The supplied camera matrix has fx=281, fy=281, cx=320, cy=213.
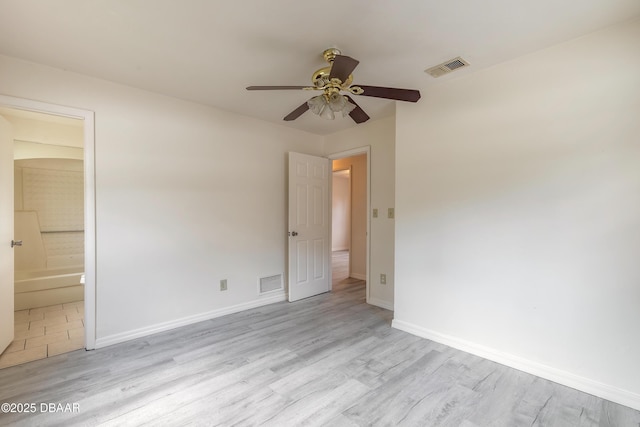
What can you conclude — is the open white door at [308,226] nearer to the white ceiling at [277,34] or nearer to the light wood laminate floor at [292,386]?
the light wood laminate floor at [292,386]

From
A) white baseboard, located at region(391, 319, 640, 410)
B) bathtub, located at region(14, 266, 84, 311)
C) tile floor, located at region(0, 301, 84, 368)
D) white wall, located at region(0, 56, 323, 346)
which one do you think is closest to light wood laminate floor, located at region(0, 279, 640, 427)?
white baseboard, located at region(391, 319, 640, 410)

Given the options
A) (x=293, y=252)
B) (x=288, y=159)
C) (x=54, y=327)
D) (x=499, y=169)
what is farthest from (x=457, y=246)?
(x=54, y=327)

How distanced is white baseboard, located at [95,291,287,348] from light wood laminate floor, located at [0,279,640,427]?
3.2 inches

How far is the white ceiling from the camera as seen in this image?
1631 millimetres

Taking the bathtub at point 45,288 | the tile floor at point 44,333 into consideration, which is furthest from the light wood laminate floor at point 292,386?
the bathtub at point 45,288

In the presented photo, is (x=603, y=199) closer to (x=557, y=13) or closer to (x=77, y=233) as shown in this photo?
(x=557, y=13)

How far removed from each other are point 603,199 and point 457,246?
3.27ft

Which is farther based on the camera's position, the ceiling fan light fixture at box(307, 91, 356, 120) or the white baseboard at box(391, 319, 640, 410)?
the ceiling fan light fixture at box(307, 91, 356, 120)

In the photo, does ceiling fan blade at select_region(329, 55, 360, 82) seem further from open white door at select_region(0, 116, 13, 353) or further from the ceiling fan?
open white door at select_region(0, 116, 13, 353)

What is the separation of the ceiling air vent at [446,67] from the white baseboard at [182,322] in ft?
10.2

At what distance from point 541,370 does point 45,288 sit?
5.41 metres

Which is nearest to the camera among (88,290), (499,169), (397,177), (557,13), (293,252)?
(557,13)

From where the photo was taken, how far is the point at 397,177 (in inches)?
116

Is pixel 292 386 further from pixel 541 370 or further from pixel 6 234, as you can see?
pixel 6 234
